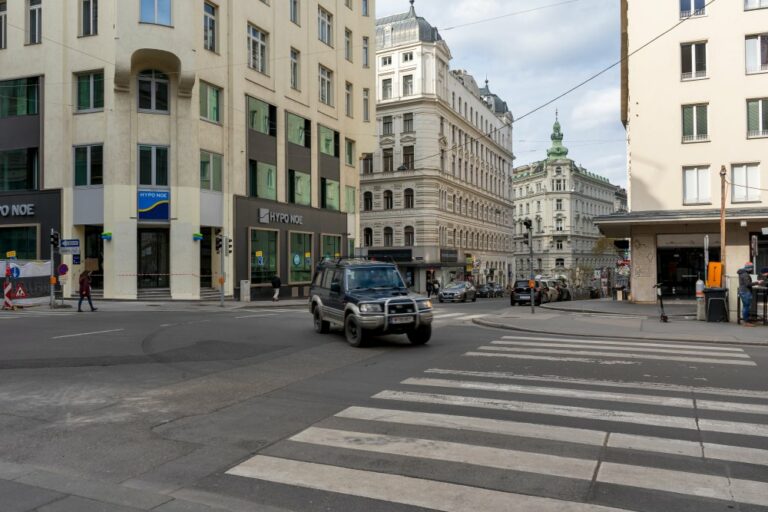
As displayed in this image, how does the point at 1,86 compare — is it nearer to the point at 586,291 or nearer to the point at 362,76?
the point at 362,76

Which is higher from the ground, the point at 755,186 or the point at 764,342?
the point at 755,186

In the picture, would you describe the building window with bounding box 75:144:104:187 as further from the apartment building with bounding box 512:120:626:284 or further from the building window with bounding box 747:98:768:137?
the apartment building with bounding box 512:120:626:284

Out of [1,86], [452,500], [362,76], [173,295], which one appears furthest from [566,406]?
[362,76]

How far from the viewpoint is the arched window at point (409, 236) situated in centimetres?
6116

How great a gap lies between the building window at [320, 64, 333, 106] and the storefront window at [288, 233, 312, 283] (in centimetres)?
989

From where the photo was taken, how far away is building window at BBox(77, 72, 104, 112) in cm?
3033

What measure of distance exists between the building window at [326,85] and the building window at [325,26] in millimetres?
1928

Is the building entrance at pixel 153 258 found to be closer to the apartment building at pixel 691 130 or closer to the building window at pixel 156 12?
the building window at pixel 156 12

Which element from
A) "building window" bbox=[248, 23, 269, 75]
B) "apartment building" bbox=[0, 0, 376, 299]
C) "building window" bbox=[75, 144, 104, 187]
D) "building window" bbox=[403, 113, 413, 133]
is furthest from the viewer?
"building window" bbox=[403, 113, 413, 133]

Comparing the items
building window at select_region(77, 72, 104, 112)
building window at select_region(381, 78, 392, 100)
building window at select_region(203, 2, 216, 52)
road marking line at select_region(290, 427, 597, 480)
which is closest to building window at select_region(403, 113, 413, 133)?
building window at select_region(381, 78, 392, 100)

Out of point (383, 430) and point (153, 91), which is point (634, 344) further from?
point (153, 91)

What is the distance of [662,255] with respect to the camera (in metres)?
31.0

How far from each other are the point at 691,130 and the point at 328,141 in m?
22.9

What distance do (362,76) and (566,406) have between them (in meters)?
42.4
